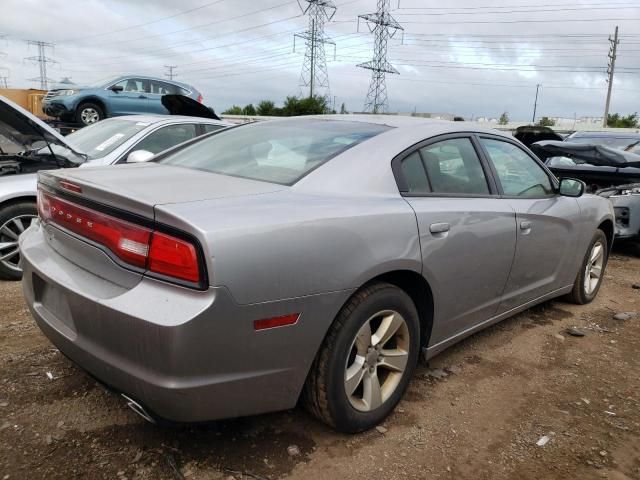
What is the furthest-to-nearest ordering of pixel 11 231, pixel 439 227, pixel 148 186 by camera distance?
pixel 11 231 → pixel 439 227 → pixel 148 186

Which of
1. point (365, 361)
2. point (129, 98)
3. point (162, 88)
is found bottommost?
point (365, 361)

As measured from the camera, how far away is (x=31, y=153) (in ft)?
15.8

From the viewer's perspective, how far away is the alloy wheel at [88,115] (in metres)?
13.3

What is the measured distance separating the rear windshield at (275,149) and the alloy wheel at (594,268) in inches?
103

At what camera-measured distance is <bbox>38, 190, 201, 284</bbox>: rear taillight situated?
1.88 m

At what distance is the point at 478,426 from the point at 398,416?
0.39m

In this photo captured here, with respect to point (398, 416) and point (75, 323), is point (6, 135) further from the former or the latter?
point (398, 416)

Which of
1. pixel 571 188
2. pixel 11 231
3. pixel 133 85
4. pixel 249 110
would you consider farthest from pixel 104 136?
pixel 249 110

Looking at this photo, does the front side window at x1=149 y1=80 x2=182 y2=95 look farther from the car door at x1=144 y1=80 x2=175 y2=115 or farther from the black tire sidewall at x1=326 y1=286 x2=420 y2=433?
the black tire sidewall at x1=326 y1=286 x2=420 y2=433

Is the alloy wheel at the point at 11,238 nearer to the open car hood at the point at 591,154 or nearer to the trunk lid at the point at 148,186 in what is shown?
the trunk lid at the point at 148,186

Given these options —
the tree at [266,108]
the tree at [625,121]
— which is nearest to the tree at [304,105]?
the tree at [266,108]

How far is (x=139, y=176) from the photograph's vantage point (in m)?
2.50

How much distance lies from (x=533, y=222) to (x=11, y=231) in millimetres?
3983

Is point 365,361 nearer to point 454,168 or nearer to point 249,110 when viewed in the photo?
point 454,168
